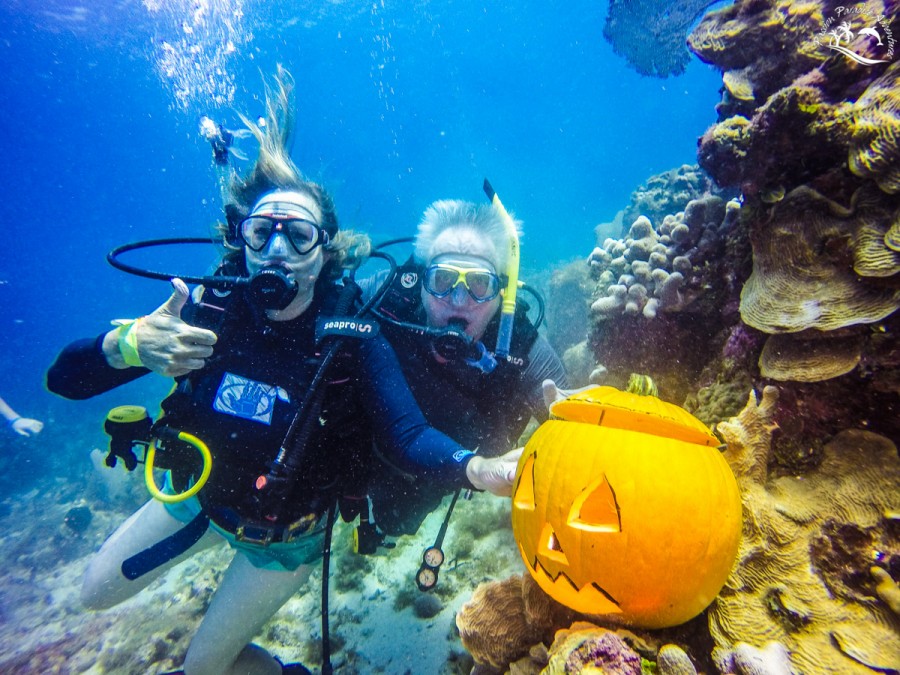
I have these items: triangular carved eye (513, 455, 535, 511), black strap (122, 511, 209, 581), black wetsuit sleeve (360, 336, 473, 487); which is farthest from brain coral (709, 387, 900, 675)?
black strap (122, 511, 209, 581)

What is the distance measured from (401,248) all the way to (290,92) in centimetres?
4001

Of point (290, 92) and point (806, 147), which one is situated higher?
point (290, 92)

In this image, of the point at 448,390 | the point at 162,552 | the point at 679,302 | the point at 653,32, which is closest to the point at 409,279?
Result: the point at 448,390

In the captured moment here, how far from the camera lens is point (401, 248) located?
4338 cm

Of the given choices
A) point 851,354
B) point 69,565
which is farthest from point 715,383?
point 69,565

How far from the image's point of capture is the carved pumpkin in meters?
1.25

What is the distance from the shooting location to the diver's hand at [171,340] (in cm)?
278

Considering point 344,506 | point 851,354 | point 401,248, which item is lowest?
point 344,506

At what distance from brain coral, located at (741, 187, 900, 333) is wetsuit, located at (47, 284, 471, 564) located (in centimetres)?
221

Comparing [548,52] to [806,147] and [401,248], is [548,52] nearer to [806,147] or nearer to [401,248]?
[401,248]

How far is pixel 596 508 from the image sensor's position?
4.42 feet

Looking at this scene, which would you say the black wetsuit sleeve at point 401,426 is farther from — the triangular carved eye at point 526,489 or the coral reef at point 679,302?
the coral reef at point 679,302

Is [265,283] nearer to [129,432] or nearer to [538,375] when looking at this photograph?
[129,432]

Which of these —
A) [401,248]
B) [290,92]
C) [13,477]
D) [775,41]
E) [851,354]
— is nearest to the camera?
[851,354]
